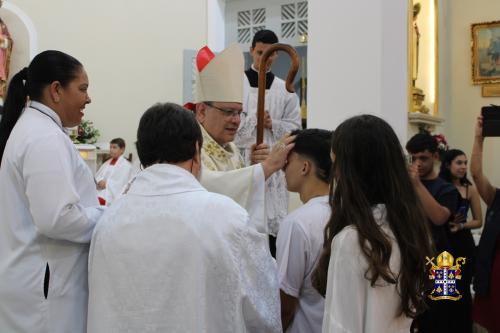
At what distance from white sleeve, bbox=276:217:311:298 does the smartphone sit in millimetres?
1960

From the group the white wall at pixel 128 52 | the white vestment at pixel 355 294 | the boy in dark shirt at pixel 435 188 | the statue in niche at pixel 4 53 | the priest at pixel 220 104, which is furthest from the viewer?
the white wall at pixel 128 52

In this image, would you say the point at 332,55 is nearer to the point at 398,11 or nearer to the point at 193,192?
the point at 398,11

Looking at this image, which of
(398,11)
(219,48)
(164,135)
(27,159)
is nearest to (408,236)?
(164,135)

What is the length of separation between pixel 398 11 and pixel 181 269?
132 inches

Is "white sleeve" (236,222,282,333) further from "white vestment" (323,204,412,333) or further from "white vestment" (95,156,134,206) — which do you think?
"white vestment" (95,156,134,206)

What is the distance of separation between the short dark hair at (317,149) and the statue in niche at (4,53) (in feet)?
23.4

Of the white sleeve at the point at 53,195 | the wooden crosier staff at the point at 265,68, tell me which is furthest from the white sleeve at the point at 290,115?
the white sleeve at the point at 53,195

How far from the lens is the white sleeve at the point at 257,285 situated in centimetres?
167

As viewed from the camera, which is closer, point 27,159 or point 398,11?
point 27,159

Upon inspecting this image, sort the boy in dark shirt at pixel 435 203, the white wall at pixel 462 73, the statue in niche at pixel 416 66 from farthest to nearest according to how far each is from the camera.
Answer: the white wall at pixel 462 73
the statue in niche at pixel 416 66
the boy in dark shirt at pixel 435 203

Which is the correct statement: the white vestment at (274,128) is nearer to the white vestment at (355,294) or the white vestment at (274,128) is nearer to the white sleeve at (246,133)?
the white sleeve at (246,133)

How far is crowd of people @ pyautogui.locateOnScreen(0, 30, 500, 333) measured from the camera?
1572 mm

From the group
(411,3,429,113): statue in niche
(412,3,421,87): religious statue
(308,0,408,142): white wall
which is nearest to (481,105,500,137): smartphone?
(308,0,408,142): white wall

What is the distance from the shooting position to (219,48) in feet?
28.6
